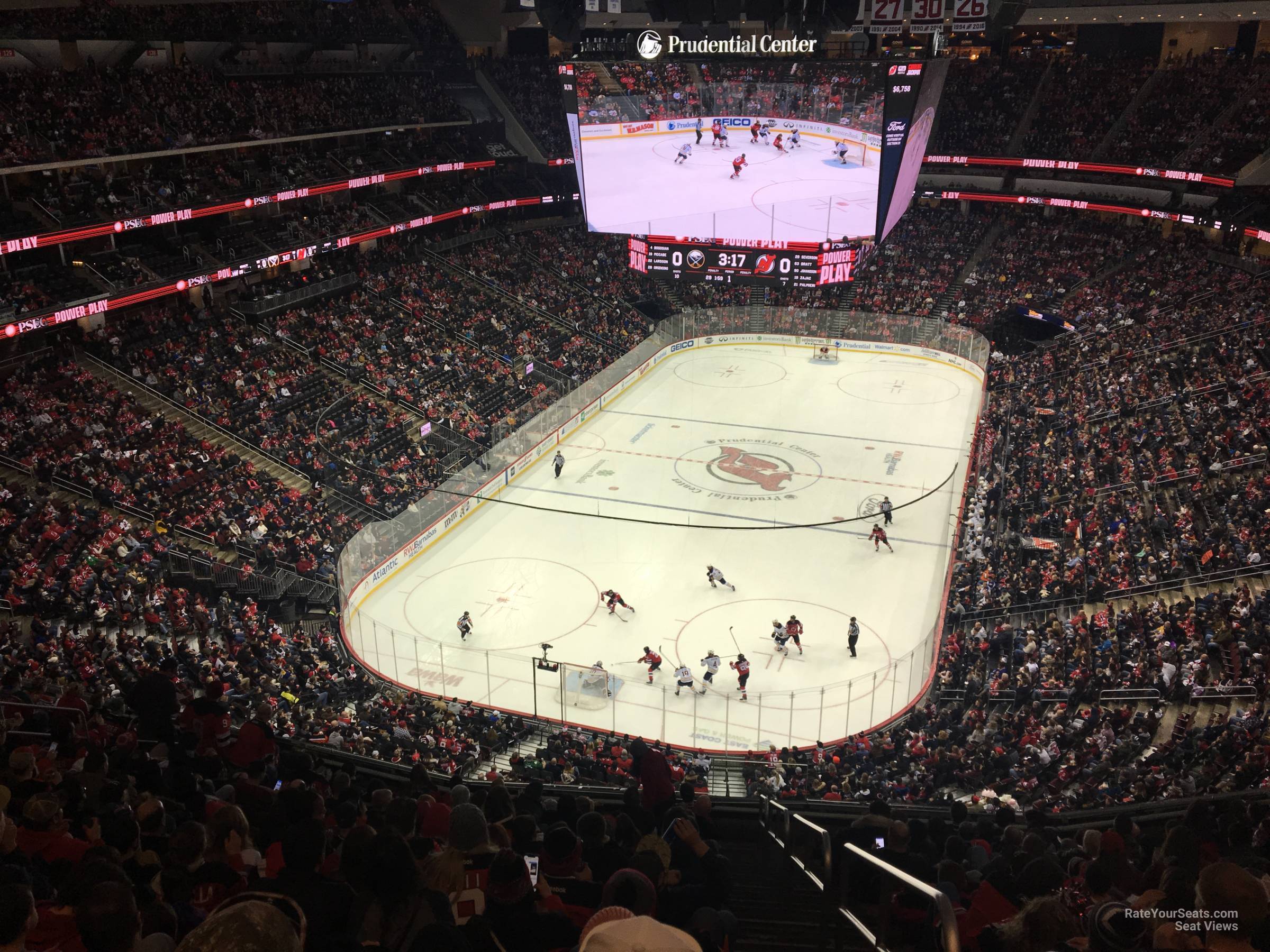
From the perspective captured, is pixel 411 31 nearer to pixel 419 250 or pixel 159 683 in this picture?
pixel 419 250

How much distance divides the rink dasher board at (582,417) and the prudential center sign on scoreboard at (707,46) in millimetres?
12498

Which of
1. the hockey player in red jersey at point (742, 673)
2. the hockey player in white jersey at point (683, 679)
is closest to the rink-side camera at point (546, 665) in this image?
the hockey player in white jersey at point (683, 679)

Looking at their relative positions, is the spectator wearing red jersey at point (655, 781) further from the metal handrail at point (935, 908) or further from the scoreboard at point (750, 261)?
the scoreboard at point (750, 261)

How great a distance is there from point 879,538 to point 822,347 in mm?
20025

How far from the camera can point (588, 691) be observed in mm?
19625

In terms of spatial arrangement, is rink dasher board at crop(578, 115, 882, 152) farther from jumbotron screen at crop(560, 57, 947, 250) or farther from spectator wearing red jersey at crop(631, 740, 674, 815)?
spectator wearing red jersey at crop(631, 740, 674, 815)

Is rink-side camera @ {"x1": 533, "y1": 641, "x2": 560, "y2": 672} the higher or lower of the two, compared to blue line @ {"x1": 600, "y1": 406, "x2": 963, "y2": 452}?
lower

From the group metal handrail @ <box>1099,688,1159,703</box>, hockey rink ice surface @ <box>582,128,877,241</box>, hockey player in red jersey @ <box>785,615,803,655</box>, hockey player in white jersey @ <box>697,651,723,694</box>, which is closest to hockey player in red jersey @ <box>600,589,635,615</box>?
hockey player in white jersey @ <box>697,651,723,694</box>

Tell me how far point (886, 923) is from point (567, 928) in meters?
1.57

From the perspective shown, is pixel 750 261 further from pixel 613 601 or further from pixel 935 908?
pixel 935 908

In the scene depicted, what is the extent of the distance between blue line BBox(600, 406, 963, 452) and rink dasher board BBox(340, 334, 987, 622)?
1448 mm

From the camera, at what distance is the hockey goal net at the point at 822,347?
147ft

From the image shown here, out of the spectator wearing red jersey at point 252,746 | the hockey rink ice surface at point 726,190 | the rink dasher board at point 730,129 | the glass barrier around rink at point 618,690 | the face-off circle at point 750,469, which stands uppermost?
the rink dasher board at point 730,129

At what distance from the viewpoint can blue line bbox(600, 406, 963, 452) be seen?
34562mm
